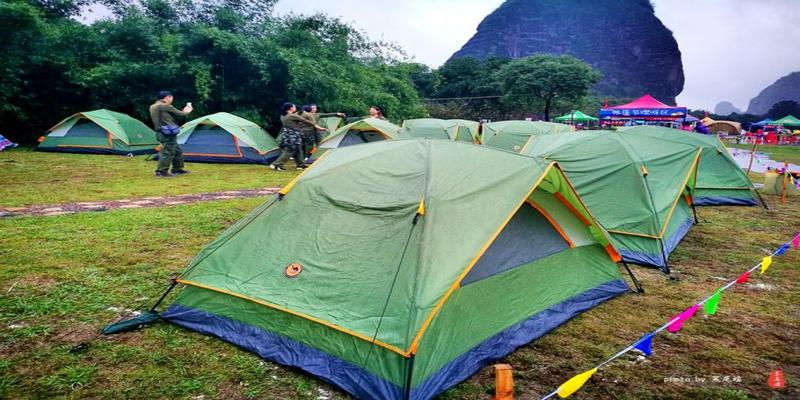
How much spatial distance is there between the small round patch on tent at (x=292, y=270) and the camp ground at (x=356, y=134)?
32.8ft

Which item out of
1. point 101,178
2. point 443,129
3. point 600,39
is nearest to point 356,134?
point 443,129

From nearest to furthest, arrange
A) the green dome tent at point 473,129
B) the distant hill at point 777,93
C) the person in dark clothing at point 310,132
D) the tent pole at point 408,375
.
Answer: the tent pole at point 408,375
the person in dark clothing at point 310,132
the green dome tent at point 473,129
the distant hill at point 777,93

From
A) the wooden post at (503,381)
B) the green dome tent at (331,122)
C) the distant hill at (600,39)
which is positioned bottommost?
the wooden post at (503,381)

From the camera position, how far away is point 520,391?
2.88m

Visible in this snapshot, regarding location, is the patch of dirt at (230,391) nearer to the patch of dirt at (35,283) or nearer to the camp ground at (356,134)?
the patch of dirt at (35,283)

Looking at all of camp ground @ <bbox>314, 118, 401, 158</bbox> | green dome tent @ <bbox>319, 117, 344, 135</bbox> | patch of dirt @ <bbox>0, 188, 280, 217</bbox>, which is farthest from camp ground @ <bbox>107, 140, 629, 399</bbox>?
green dome tent @ <bbox>319, 117, 344, 135</bbox>

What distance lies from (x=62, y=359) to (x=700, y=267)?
21.1ft

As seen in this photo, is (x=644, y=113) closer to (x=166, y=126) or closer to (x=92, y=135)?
(x=166, y=126)

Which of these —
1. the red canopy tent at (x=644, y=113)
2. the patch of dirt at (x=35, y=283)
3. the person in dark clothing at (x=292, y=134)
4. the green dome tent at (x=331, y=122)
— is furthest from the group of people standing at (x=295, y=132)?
the red canopy tent at (x=644, y=113)

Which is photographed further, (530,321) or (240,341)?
(530,321)

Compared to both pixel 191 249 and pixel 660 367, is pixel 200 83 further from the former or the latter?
pixel 660 367

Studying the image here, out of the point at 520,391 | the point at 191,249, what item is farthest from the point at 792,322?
the point at 191,249

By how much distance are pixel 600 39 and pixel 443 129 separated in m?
111

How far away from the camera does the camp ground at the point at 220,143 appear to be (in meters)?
13.1
